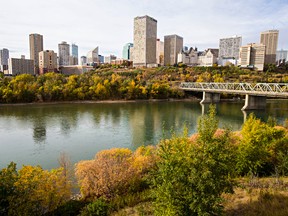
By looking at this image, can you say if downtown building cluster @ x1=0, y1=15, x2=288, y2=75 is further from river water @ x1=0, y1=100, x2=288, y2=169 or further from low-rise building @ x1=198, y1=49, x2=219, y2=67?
river water @ x1=0, y1=100, x2=288, y2=169

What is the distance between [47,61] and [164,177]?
14301 cm

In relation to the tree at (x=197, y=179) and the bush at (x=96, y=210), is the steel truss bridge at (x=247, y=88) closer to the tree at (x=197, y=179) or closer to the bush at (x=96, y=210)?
the tree at (x=197, y=179)

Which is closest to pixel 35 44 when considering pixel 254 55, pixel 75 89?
pixel 75 89

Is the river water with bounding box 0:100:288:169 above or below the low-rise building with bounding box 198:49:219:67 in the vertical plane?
below

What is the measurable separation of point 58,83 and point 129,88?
2069cm

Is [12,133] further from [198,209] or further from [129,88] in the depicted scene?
[129,88]

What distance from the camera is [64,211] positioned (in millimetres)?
10156

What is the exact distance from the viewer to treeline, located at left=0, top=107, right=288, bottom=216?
7078 millimetres

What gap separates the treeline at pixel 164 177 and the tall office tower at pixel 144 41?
13264 centimetres

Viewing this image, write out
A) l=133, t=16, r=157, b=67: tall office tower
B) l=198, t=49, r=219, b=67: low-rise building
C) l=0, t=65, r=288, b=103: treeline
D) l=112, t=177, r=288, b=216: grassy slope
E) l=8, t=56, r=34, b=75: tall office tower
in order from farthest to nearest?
l=198, t=49, r=219, b=67: low-rise building
l=133, t=16, r=157, b=67: tall office tower
l=8, t=56, r=34, b=75: tall office tower
l=0, t=65, r=288, b=103: treeline
l=112, t=177, r=288, b=216: grassy slope

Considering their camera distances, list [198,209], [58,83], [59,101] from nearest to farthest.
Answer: [198,209], [59,101], [58,83]

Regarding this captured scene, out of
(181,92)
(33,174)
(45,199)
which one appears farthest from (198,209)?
(181,92)

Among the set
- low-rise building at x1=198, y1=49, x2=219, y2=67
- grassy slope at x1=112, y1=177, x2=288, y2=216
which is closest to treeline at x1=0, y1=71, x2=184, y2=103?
grassy slope at x1=112, y1=177, x2=288, y2=216

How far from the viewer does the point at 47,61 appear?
135m
